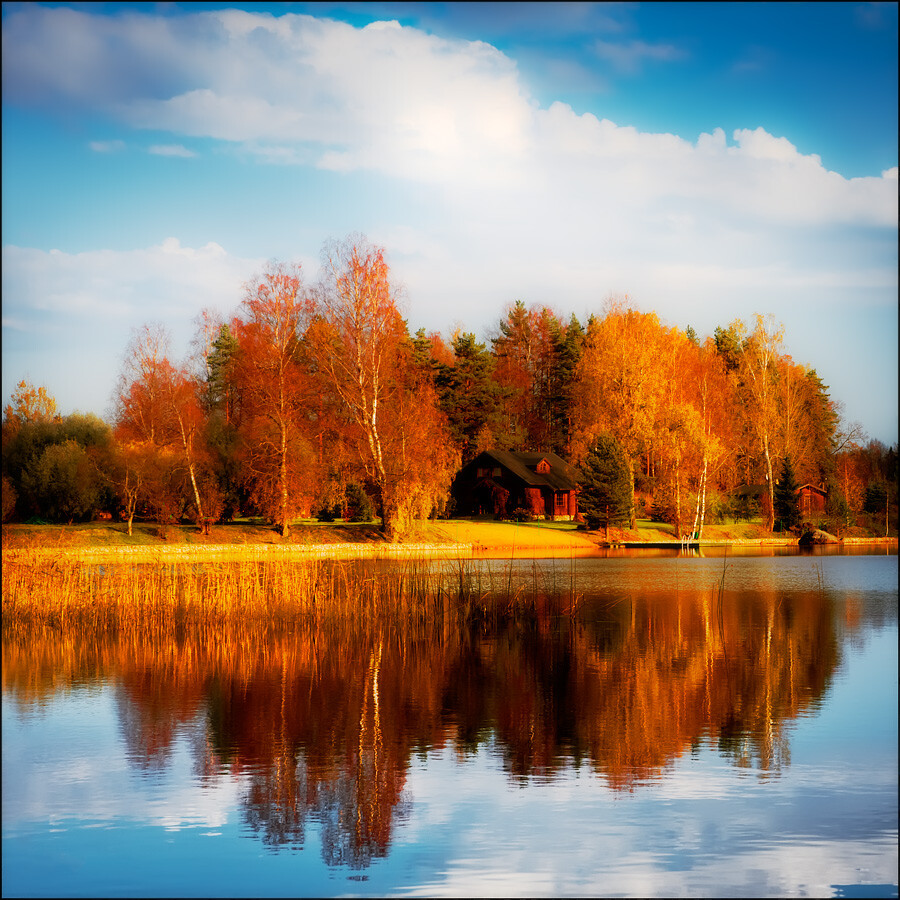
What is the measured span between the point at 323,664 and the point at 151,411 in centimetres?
2959

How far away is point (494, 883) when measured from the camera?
6520 millimetres

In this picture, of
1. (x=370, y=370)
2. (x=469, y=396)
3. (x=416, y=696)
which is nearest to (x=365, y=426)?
(x=370, y=370)

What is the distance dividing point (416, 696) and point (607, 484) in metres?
35.2

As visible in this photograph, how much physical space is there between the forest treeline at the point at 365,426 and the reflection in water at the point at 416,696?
2354 cm

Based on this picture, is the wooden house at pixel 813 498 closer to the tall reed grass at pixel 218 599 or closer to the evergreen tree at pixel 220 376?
the evergreen tree at pixel 220 376

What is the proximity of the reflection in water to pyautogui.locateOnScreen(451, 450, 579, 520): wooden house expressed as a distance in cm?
3588

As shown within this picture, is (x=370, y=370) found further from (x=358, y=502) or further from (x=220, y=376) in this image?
(x=220, y=376)

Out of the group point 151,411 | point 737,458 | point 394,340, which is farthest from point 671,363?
point 151,411

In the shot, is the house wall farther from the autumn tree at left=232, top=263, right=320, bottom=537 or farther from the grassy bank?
the autumn tree at left=232, top=263, right=320, bottom=537

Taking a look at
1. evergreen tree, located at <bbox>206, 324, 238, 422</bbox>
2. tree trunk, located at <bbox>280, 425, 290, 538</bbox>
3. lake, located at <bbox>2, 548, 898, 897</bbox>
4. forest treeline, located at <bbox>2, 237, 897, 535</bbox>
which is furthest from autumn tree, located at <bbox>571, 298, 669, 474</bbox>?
lake, located at <bbox>2, 548, 898, 897</bbox>

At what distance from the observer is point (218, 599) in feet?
59.9

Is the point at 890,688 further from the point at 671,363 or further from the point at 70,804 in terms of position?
the point at 671,363

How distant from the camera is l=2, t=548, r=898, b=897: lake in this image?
6.77 meters

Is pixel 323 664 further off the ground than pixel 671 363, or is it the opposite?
pixel 671 363
